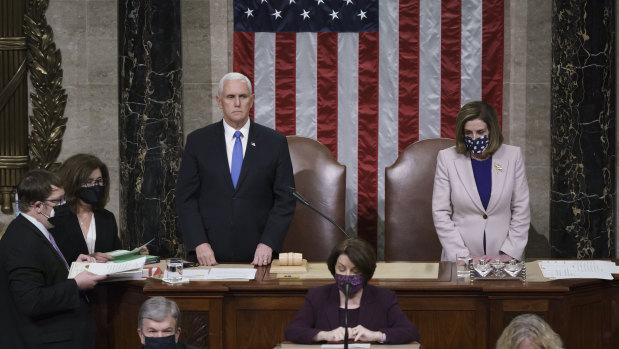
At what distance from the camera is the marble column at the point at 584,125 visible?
309 inches

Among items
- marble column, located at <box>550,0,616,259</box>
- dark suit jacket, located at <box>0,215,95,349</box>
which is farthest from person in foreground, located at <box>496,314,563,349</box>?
marble column, located at <box>550,0,616,259</box>

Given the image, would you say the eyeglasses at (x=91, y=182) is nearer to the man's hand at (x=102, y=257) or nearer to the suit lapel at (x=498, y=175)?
the man's hand at (x=102, y=257)

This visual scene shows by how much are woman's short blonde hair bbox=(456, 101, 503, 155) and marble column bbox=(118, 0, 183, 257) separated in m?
3.01

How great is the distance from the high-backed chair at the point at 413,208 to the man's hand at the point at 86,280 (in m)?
3.16

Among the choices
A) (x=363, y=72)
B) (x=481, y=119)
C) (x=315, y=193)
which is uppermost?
(x=363, y=72)

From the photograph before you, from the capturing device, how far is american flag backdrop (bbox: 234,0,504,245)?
27.3 feet

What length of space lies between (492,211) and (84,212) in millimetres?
2583

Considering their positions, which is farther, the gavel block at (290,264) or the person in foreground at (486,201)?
the person in foreground at (486,201)

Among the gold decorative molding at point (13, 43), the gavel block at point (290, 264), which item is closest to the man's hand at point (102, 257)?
the gavel block at point (290, 264)

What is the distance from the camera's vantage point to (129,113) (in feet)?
26.6

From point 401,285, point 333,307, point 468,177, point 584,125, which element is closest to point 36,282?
point 333,307

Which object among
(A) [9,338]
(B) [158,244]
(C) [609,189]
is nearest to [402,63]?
(C) [609,189]

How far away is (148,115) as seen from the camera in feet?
26.6

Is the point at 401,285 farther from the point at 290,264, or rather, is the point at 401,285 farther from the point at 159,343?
the point at 159,343
